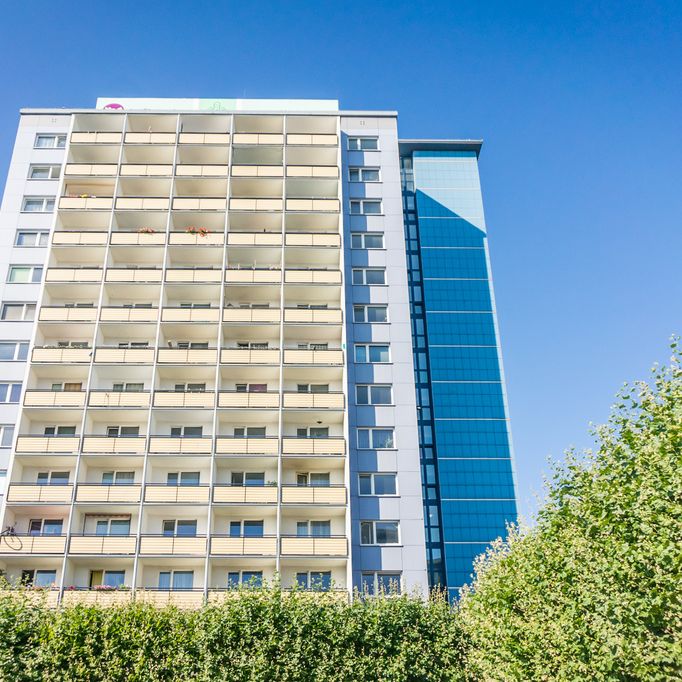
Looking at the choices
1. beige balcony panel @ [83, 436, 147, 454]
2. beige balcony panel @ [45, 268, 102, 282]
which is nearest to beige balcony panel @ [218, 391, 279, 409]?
beige balcony panel @ [83, 436, 147, 454]

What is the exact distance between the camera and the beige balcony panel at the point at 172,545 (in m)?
41.5

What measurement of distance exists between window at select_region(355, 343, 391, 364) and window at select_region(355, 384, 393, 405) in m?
1.77

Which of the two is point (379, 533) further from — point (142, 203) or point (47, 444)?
point (142, 203)

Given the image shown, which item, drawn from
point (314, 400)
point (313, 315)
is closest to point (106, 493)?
point (314, 400)

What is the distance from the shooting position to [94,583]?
4228 cm

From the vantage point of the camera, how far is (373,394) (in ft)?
153

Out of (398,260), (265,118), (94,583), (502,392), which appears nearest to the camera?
(94,583)

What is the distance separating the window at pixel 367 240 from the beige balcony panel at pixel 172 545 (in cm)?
2183

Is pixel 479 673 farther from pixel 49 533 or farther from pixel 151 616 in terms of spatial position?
pixel 49 533

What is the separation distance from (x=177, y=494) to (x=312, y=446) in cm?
798

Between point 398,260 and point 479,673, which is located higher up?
point 398,260

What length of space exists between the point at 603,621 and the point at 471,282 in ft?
212

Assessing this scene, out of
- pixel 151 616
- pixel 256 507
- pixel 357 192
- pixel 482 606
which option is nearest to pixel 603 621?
pixel 482 606

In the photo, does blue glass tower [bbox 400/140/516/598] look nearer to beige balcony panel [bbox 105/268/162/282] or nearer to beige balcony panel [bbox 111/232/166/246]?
beige balcony panel [bbox 111/232/166/246]
